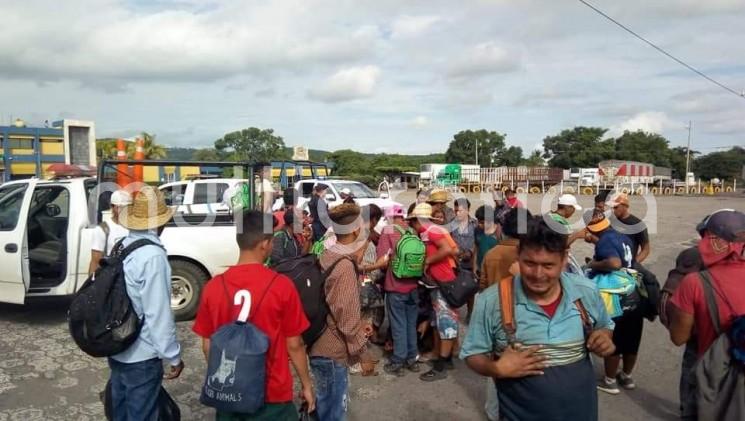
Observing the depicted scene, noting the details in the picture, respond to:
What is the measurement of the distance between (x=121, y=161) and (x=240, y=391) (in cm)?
464

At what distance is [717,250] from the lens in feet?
8.20

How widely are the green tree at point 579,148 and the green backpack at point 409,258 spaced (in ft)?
264

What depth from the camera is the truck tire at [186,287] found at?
6.20m

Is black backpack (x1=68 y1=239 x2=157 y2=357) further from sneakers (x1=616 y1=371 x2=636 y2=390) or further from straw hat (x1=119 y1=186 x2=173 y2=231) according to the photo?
sneakers (x1=616 y1=371 x2=636 y2=390)

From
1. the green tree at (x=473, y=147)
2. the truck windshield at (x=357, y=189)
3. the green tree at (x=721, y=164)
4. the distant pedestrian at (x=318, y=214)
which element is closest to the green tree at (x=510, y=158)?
the green tree at (x=473, y=147)

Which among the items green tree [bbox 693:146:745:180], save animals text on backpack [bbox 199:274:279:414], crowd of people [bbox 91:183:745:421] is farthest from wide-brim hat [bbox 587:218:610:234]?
green tree [bbox 693:146:745:180]

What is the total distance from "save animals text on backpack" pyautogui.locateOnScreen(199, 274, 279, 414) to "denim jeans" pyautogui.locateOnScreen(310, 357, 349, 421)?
73 cm

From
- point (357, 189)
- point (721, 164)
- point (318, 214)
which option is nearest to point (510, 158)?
point (721, 164)

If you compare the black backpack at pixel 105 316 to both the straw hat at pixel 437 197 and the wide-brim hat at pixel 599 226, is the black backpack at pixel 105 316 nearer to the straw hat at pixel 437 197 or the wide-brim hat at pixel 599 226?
the wide-brim hat at pixel 599 226

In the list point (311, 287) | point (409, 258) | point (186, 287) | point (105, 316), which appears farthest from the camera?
point (186, 287)

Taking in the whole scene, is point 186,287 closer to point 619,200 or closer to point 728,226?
point 619,200

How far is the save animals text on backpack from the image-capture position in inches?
84.2

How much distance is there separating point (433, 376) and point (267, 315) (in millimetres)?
2810

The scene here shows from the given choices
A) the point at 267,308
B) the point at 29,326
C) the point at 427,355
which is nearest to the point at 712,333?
the point at 267,308
